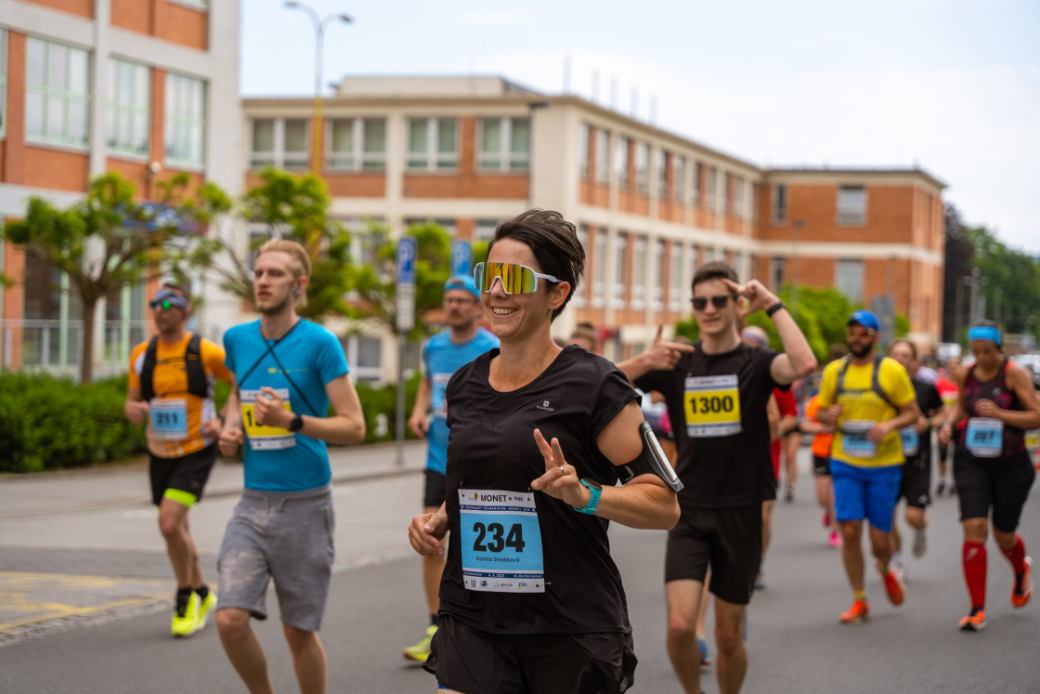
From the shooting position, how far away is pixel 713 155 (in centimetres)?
6181

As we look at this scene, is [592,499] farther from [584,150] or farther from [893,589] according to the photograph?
[584,150]

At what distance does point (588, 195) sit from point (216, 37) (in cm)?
2347

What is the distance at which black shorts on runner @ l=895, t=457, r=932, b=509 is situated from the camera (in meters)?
9.80

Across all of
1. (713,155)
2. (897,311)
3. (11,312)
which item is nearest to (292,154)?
(713,155)

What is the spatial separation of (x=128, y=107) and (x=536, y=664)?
2516cm

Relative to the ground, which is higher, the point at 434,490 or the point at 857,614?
the point at 434,490

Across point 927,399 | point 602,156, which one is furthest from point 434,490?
point 602,156

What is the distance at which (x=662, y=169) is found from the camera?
185 ft

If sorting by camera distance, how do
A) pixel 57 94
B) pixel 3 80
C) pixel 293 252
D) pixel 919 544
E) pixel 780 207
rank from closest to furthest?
Result: pixel 293 252
pixel 919 544
pixel 3 80
pixel 57 94
pixel 780 207

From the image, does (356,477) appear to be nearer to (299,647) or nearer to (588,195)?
(299,647)

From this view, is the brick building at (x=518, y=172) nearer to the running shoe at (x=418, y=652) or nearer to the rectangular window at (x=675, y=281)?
the rectangular window at (x=675, y=281)

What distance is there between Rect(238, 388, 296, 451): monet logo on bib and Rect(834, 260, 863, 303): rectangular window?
70735 mm

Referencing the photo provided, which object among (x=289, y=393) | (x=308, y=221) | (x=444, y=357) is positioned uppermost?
(x=308, y=221)

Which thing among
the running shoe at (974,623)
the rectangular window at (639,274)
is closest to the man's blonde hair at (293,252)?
the running shoe at (974,623)
